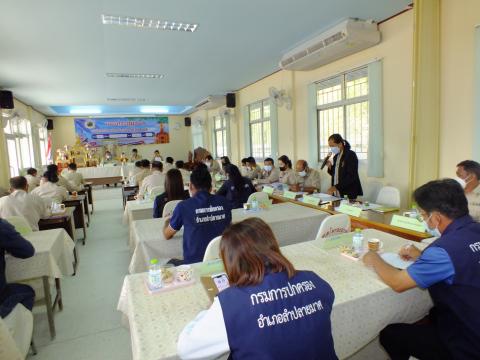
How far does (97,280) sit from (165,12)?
119 inches

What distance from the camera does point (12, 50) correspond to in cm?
434

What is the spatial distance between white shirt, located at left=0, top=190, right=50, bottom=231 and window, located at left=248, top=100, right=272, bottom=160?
503 cm

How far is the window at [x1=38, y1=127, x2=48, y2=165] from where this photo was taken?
10828 millimetres

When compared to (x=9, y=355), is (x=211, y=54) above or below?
above

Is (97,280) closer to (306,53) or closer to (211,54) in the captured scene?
(211,54)

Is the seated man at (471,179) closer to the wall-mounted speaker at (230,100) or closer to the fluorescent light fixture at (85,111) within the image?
the wall-mounted speaker at (230,100)

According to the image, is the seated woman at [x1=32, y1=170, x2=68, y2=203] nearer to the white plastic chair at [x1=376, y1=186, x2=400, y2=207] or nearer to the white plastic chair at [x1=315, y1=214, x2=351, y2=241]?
the white plastic chair at [x1=315, y1=214, x2=351, y2=241]

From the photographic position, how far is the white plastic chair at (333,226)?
2.25 metres

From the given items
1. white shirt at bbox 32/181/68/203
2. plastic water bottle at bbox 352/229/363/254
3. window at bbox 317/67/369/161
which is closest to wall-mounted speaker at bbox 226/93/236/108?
window at bbox 317/67/369/161

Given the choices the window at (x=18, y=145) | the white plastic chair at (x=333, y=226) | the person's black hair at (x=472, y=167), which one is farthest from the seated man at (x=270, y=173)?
Answer: the window at (x=18, y=145)

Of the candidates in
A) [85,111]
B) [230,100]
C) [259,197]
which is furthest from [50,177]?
[85,111]

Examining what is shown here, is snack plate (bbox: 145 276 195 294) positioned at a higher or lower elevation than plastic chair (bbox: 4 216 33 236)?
lower

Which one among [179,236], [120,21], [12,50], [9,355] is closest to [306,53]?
[120,21]

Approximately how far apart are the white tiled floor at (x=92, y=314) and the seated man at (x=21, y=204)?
2.55 ft
